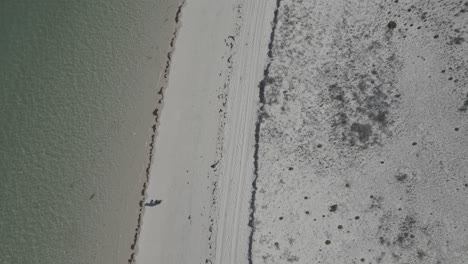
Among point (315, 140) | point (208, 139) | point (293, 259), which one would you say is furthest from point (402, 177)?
point (208, 139)

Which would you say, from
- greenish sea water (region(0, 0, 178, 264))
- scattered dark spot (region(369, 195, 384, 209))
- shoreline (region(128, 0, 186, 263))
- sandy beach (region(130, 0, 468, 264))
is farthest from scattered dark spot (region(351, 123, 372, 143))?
greenish sea water (region(0, 0, 178, 264))

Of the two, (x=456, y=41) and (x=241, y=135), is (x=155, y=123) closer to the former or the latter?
(x=241, y=135)

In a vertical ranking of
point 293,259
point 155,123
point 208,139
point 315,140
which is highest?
point 155,123

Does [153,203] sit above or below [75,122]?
below

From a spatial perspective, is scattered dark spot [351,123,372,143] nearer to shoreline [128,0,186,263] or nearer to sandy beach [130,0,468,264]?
sandy beach [130,0,468,264]

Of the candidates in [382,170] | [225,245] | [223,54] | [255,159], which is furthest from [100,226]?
[382,170]

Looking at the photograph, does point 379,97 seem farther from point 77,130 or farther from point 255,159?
point 77,130

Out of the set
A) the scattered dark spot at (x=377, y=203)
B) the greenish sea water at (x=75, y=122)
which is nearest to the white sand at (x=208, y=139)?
the greenish sea water at (x=75, y=122)
